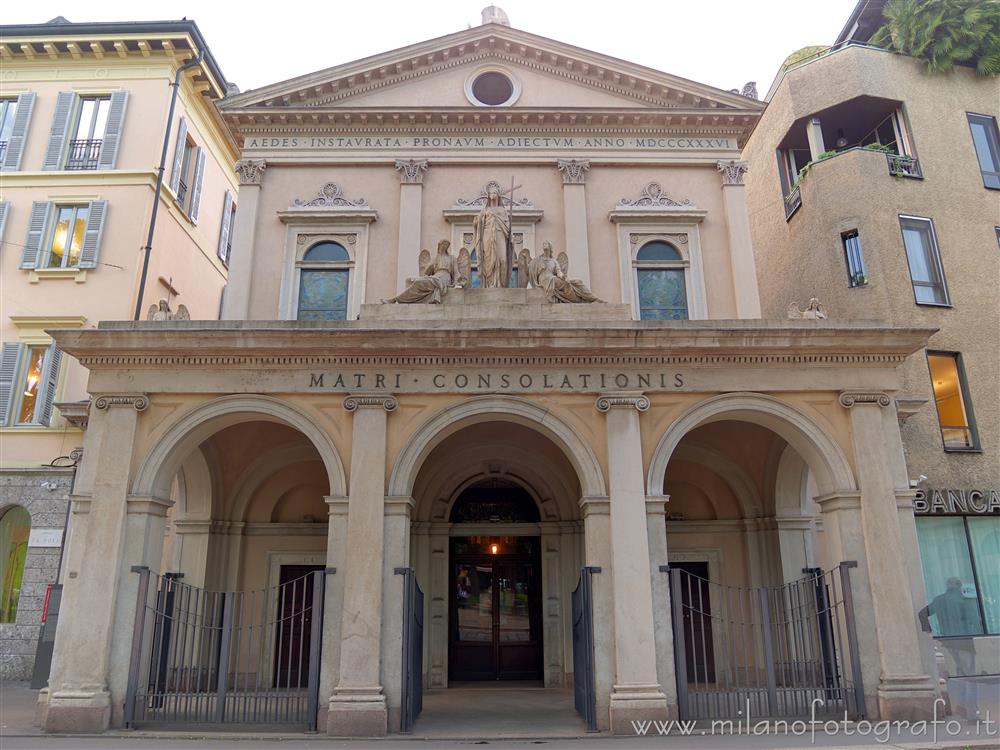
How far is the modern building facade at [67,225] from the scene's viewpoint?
1708 centimetres

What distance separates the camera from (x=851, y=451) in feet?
38.0

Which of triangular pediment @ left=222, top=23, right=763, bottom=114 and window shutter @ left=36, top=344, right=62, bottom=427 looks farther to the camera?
triangular pediment @ left=222, top=23, right=763, bottom=114

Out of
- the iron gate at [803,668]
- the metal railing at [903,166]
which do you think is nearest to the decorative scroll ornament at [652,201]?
the metal railing at [903,166]

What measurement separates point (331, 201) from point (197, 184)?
7.11 metres

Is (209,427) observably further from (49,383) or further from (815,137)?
(815,137)

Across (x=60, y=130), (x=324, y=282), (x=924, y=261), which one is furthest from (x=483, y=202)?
(x=60, y=130)

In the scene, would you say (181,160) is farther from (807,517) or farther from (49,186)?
(807,517)

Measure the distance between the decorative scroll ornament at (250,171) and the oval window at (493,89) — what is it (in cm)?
571

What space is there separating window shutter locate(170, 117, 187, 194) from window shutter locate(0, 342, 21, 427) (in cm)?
593

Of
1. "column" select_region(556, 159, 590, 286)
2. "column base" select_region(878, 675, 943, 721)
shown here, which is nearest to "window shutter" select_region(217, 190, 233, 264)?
"column" select_region(556, 159, 590, 286)

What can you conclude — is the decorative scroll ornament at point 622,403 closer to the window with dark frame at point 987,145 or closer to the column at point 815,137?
the column at point 815,137

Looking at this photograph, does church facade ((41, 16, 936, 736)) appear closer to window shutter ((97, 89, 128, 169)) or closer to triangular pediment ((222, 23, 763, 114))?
triangular pediment ((222, 23, 763, 114))

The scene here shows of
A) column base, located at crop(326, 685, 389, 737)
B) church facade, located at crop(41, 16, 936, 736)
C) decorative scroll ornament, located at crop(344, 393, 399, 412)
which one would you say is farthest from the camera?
decorative scroll ornament, located at crop(344, 393, 399, 412)

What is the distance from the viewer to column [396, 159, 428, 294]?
16906 mm
